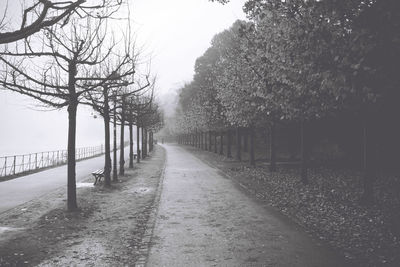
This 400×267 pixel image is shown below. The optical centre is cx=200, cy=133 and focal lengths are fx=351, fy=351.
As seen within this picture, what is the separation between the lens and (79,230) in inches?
317

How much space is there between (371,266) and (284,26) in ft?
19.2

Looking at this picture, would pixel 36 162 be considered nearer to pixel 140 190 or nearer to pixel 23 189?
pixel 23 189

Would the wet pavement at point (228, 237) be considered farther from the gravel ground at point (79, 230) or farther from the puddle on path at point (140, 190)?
the puddle on path at point (140, 190)

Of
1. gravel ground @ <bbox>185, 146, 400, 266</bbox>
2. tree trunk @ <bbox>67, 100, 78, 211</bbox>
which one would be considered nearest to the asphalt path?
tree trunk @ <bbox>67, 100, 78, 211</bbox>

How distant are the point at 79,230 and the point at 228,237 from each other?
136 inches

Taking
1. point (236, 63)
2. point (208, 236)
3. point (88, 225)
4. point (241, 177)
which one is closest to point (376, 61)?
point (208, 236)

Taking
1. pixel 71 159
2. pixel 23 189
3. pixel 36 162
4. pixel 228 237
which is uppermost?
pixel 71 159

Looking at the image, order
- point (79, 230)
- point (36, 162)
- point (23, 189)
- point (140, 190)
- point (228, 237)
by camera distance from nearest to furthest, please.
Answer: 1. point (228, 237)
2. point (79, 230)
3. point (140, 190)
4. point (23, 189)
5. point (36, 162)

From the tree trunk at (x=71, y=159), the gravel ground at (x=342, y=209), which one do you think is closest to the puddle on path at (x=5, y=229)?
the tree trunk at (x=71, y=159)

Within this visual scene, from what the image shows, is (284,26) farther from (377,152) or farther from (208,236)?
(377,152)

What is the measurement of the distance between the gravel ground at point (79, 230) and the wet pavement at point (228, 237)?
568mm

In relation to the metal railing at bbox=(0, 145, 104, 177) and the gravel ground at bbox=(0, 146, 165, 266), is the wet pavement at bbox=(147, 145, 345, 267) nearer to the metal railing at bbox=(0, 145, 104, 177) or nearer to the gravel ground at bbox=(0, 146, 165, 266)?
the gravel ground at bbox=(0, 146, 165, 266)

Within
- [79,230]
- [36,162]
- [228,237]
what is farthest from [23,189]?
[228,237]

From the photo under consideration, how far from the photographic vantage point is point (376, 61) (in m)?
6.18
